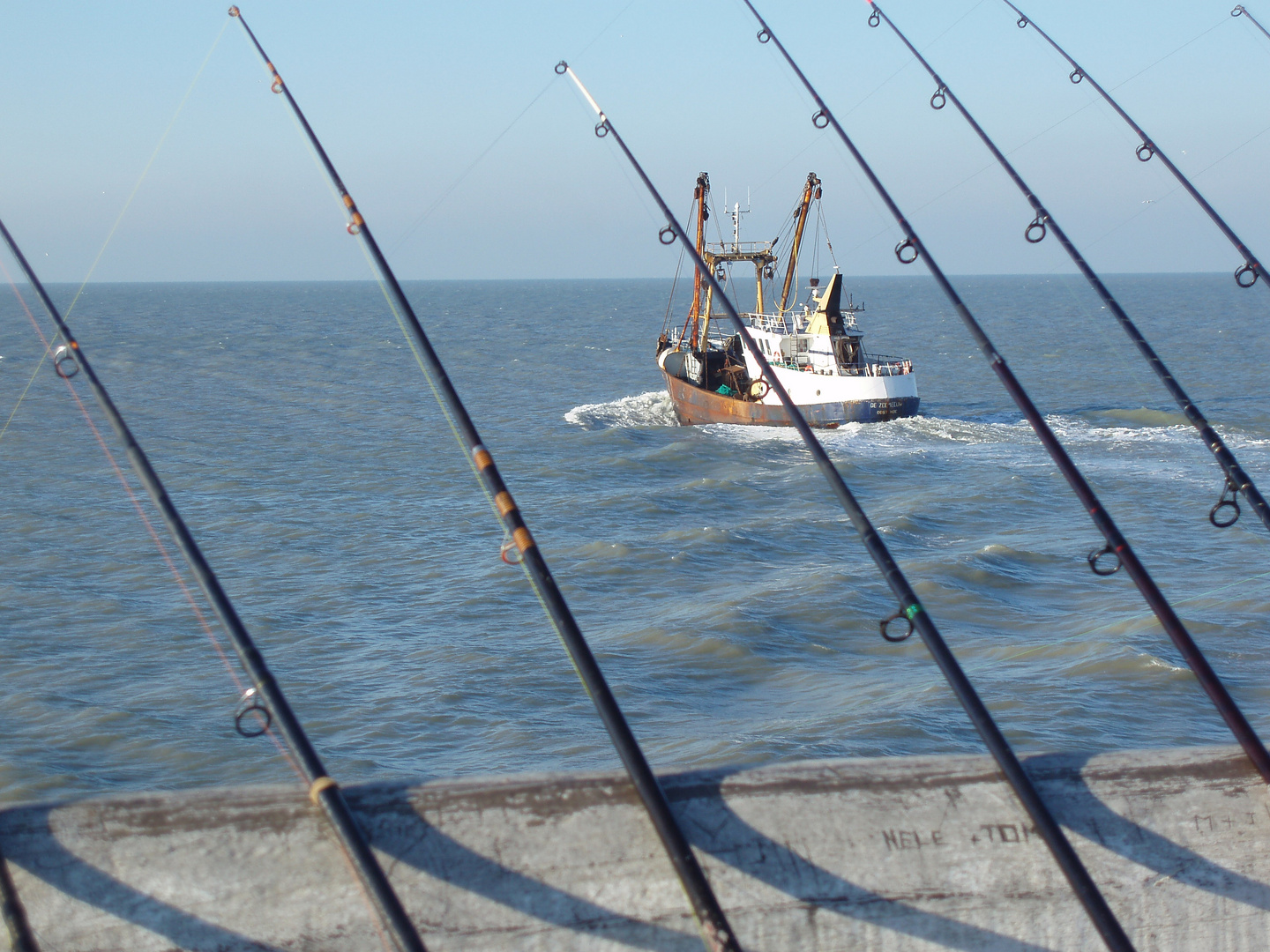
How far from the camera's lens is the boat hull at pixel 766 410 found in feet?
129

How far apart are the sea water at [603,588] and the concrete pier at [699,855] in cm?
794

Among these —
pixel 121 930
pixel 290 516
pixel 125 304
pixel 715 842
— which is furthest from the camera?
pixel 125 304

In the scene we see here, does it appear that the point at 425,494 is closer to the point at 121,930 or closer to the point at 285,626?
the point at 285,626

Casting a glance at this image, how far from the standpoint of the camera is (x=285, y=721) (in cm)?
489

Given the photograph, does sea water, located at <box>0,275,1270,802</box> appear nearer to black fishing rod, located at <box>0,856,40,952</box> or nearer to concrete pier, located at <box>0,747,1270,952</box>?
concrete pier, located at <box>0,747,1270,952</box>

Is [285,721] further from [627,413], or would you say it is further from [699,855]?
[627,413]

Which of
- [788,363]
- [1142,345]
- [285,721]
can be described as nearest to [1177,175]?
[1142,345]

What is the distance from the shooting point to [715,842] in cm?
534

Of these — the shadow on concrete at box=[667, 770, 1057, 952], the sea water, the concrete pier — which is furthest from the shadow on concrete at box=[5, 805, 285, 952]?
the sea water

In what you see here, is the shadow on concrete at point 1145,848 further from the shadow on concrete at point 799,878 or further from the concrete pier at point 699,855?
the shadow on concrete at point 799,878

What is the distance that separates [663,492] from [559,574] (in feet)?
29.4

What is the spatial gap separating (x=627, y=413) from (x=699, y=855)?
41.3 meters

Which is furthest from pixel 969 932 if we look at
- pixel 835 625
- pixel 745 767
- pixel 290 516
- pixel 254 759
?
pixel 290 516

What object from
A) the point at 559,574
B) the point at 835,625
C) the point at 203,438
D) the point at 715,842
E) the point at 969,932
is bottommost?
the point at 969,932
